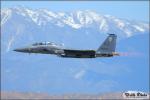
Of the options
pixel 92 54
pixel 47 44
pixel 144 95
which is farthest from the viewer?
pixel 47 44

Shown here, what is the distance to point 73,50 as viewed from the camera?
131 m

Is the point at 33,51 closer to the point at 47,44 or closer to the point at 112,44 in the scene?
the point at 47,44

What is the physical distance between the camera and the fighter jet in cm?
13025

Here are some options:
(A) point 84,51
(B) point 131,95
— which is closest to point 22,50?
(A) point 84,51

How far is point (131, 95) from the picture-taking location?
10706cm

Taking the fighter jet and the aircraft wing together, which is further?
the fighter jet

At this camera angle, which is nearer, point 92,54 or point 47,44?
point 92,54

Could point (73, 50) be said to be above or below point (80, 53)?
above

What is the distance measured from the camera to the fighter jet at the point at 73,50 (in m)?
130

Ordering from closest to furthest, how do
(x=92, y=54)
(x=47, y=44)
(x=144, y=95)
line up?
(x=144, y=95) < (x=92, y=54) < (x=47, y=44)

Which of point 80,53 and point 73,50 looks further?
point 73,50

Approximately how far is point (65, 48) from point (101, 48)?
275 inches

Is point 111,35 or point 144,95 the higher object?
point 111,35

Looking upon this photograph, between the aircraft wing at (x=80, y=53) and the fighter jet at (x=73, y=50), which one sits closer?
the aircraft wing at (x=80, y=53)
